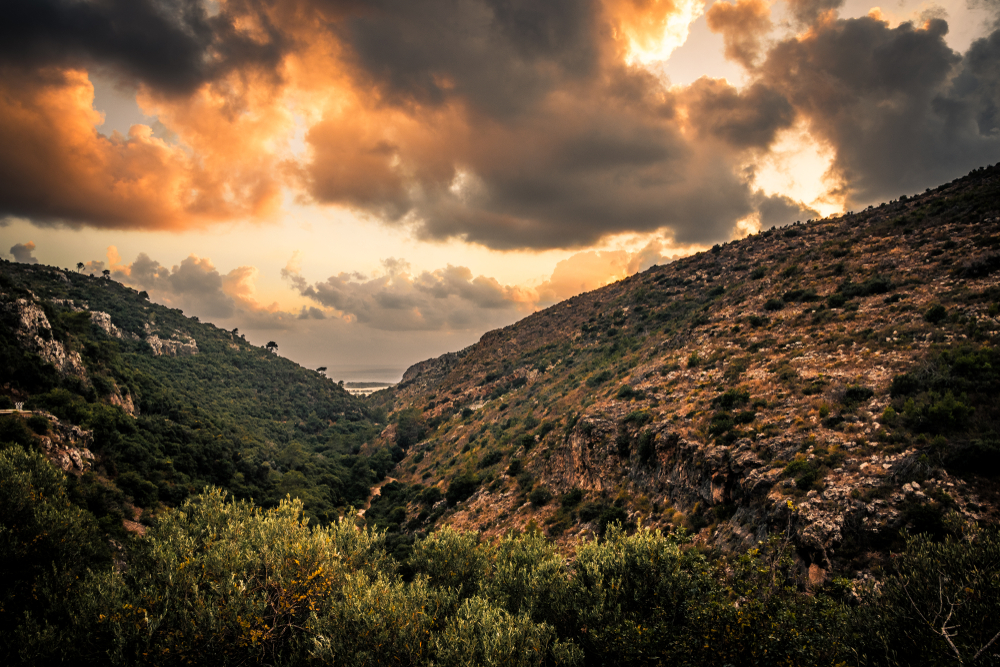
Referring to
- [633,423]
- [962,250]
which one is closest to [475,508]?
[633,423]

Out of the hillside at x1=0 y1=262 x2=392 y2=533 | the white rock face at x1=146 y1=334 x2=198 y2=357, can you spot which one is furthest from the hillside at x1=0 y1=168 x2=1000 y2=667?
the white rock face at x1=146 y1=334 x2=198 y2=357

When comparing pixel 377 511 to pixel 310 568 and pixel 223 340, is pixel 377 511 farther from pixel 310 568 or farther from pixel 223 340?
pixel 223 340

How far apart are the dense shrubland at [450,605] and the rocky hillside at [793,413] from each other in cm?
370

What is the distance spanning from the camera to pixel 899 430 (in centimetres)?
1656

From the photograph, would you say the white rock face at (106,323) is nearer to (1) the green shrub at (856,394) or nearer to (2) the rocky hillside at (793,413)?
(2) the rocky hillside at (793,413)

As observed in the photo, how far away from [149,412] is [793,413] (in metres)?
73.8

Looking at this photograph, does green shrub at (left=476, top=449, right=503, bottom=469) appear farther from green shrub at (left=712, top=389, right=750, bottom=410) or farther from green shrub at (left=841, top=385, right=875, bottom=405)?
green shrub at (left=841, top=385, right=875, bottom=405)

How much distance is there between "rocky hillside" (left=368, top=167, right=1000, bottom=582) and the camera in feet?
48.0

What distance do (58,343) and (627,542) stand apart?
A: 58.0m

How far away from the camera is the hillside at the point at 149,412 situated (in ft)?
103

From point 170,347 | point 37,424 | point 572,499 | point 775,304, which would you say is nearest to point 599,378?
point 572,499

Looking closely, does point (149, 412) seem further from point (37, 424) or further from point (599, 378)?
point (599, 378)

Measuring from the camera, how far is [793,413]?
21.6m

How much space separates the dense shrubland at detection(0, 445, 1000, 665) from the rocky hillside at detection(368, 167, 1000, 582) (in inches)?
146
